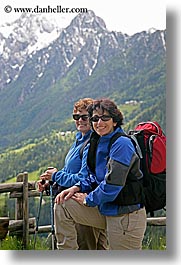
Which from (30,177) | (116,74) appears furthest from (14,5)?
(30,177)

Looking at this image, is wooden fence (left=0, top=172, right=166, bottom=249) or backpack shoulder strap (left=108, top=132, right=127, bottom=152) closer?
backpack shoulder strap (left=108, top=132, right=127, bottom=152)

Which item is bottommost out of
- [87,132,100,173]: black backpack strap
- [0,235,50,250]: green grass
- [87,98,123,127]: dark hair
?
[0,235,50,250]: green grass

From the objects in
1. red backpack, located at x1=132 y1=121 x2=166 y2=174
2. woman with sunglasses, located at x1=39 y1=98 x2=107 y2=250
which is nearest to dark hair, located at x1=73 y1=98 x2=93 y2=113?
woman with sunglasses, located at x1=39 y1=98 x2=107 y2=250

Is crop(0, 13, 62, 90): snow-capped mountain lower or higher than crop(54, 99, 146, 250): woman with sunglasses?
higher

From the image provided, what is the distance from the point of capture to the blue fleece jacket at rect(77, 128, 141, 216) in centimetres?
250

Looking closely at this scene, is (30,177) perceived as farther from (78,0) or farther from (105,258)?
(78,0)

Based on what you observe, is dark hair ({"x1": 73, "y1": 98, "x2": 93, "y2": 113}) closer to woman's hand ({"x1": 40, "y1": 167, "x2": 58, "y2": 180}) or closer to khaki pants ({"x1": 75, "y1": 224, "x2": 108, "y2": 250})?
woman's hand ({"x1": 40, "y1": 167, "x2": 58, "y2": 180})

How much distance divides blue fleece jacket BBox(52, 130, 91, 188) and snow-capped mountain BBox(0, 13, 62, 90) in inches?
15.3

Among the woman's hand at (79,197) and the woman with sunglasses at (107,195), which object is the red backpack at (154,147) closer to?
the woman with sunglasses at (107,195)

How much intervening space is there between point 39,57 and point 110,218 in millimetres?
742

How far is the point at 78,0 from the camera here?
8.70 ft

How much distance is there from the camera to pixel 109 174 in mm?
2508

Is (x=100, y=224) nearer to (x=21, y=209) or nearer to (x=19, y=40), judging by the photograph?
(x=21, y=209)

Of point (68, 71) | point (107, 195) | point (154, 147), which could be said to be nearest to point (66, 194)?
point (107, 195)
